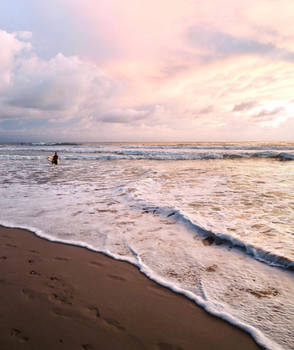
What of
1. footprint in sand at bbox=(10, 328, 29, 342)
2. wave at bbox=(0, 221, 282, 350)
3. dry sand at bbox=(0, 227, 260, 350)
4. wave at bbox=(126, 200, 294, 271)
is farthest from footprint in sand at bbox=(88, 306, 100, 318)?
wave at bbox=(126, 200, 294, 271)

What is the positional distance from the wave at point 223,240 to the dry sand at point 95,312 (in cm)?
→ 155

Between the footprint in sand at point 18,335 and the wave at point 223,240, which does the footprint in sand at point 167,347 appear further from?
the wave at point 223,240

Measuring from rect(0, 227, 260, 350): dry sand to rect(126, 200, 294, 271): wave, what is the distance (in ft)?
5.09

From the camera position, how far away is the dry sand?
2.01 meters

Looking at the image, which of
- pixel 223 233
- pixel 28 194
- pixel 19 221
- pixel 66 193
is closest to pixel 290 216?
pixel 223 233

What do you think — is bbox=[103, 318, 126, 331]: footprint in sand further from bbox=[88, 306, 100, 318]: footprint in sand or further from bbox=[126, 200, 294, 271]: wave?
bbox=[126, 200, 294, 271]: wave

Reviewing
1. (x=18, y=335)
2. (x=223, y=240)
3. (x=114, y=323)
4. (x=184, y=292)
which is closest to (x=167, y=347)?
(x=114, y=323)

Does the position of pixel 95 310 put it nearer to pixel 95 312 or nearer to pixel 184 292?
pixel 95 312

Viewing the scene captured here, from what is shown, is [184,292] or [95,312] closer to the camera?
[95,312]

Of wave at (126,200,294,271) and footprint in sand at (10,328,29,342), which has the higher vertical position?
wave at (126,200,294,271)

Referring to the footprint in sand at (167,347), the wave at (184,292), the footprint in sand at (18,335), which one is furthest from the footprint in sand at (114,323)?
the wave at (184,292)

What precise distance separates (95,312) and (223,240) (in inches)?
101

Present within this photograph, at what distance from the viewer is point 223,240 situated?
4043mm

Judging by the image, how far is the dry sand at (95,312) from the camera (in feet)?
6.61
